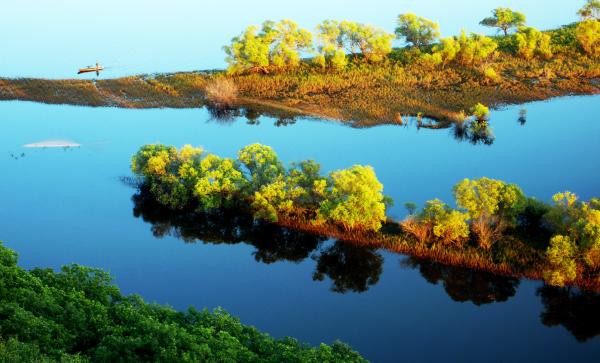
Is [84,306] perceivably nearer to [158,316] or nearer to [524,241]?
[158,316]

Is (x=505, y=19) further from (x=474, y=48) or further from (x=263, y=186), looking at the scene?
(x=263, y=186)

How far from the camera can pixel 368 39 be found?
4881 cm

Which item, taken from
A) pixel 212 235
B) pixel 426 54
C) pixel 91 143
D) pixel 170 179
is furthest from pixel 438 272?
pixel 426 54

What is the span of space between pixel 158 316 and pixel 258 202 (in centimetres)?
1028

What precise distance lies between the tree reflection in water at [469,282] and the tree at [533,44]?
1151 inches

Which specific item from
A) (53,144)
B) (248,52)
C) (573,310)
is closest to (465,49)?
(248,52)

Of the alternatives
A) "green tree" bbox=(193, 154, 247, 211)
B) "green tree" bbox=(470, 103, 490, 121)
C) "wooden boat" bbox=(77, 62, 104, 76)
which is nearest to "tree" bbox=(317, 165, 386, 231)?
"green tree" bbox=(193, 154, 247, 211)

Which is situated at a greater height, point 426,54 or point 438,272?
point 426,54

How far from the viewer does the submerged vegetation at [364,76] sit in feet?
143

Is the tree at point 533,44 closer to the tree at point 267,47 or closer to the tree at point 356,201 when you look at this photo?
the tree at point 267,47

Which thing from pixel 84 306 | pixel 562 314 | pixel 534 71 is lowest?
pixel 562 314

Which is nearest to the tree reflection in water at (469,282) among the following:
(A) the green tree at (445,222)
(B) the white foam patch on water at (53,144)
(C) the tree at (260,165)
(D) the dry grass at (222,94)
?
(A) the green tree at (445,222)

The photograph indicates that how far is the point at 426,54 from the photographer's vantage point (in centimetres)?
4797

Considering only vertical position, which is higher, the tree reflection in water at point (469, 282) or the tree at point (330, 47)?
the tree at point (330, 47)
